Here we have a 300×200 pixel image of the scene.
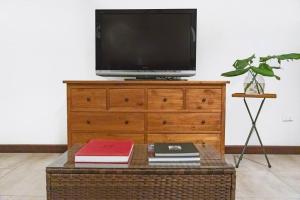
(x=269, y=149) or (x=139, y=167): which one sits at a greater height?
(x=139, y=167)

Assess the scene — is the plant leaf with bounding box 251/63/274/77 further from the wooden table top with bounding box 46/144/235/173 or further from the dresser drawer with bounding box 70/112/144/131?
the wooden table top with bounding box 46/144/235/173

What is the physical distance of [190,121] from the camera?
9.21 ft

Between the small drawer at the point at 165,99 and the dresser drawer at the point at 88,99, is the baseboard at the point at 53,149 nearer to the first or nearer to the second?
the dresser drawer at the point at 88,99

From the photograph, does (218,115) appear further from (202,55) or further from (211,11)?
(211,11)

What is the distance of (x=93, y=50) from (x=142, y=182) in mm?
2350

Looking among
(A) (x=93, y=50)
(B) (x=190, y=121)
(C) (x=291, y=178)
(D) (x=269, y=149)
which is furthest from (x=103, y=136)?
(D) (x=269, y=149)

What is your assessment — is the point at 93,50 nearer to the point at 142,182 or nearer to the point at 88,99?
the point at 88,99

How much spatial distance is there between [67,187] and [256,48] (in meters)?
2.74

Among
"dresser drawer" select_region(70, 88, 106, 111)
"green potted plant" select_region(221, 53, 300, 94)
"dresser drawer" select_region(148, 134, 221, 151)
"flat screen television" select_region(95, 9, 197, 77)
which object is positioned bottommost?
"dresser drawer" select_region(148, 134, 221, 151)

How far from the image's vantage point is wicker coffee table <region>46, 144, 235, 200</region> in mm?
1347

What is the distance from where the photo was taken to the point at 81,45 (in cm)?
341

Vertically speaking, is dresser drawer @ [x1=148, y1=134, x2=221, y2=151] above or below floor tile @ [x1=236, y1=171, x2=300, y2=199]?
above

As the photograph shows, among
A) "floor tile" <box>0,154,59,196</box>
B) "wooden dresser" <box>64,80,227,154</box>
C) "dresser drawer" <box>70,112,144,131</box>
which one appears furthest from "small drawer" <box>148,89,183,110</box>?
"floor tile" <box>0,154,59,196</box>

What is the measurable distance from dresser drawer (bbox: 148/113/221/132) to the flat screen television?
1.48 feet
